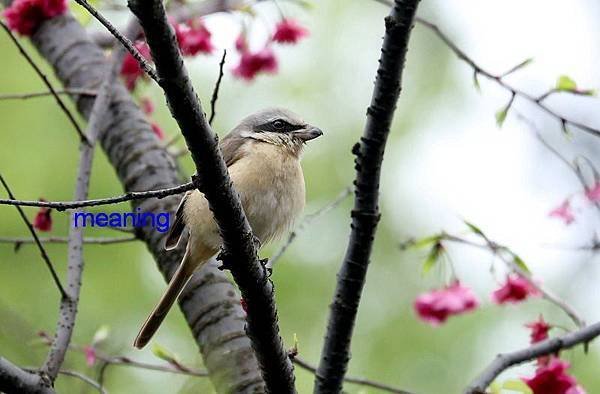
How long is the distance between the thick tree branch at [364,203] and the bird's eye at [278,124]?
4.25ft

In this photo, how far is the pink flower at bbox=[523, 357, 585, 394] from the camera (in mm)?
3402

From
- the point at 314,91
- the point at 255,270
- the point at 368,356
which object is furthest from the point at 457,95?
the point at 255,270

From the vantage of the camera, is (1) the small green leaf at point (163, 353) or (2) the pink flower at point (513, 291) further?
(2) the pink flower at point (513, 291)

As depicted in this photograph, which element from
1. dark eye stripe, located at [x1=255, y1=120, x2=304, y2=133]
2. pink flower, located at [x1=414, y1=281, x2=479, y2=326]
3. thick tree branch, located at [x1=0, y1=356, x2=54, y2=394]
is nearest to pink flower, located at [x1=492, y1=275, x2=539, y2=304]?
pink flower, located at [x1=414, y1=281, x2=479, y2=326]

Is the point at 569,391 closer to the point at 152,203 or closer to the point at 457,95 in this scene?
the point at 152,203

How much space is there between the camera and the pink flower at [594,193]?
13.0ft

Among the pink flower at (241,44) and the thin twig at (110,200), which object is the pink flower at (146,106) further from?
the thin twig at (110,200)

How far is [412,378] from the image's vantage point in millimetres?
7648

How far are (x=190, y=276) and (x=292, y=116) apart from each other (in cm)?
98

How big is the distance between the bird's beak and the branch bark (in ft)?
2.05

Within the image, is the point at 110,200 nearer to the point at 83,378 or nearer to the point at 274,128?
the point at 83,378

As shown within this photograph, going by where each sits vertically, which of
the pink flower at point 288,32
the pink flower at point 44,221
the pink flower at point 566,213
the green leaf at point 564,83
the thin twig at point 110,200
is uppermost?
the thin twig at point 110,200

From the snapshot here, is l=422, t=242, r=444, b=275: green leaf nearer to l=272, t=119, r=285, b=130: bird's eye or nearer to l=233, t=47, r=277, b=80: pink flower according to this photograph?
l=272, t=119, r=285, b=130: bird's eye

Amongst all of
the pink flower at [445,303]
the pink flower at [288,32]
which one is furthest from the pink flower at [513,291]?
the pink flower at [288,32]
